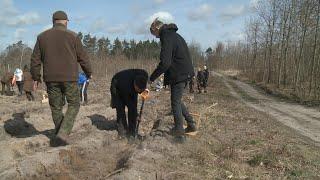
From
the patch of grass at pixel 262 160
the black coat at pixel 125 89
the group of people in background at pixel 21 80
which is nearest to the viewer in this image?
the patch of grass at pixel 262 160

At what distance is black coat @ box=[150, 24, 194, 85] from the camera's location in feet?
26.2

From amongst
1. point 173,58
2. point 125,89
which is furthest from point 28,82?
point 173,58

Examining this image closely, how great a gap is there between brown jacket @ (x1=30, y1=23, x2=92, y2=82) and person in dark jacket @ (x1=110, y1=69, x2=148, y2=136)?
4.60ft

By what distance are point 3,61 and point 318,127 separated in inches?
1849

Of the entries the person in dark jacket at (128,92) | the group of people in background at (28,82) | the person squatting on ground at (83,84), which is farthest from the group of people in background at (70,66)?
the person squatting on ground at (83,84)

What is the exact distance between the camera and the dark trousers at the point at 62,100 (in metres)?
8.09

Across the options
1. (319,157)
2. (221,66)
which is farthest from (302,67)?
(221,66)

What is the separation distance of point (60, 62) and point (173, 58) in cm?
190

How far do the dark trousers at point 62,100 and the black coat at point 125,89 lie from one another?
1192 mm

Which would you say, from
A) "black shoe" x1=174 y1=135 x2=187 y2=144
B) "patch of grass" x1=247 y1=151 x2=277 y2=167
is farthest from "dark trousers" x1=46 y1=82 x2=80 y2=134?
"patch of grass" x1=247 y1=151 x2=277 y2=167

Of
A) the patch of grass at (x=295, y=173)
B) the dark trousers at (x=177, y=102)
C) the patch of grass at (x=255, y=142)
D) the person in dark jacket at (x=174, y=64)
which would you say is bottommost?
the patch of grass at (x=295, y=173)

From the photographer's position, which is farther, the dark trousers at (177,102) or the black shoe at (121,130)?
the black shoe at (121,130)

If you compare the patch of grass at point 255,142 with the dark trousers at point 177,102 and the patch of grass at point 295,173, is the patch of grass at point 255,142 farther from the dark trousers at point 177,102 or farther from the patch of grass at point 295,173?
the patch of grass at point 295,173

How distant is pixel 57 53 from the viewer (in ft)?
26.0
